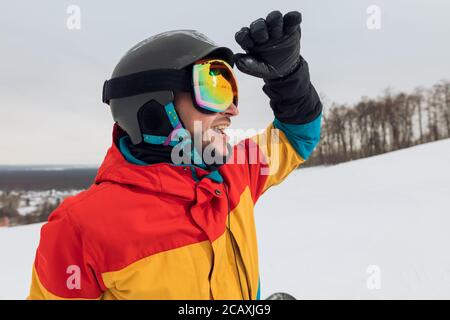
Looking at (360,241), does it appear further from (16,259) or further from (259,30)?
(16,259)

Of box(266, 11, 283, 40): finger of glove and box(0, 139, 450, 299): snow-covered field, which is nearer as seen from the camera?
box(266, 11, 283, 40): finger of glove

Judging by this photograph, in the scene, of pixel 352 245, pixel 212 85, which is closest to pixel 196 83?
pixel 212 85

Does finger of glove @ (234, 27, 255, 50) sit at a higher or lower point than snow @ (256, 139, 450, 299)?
higher

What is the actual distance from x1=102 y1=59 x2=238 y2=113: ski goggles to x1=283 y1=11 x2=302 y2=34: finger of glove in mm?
291

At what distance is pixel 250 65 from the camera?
132 cm

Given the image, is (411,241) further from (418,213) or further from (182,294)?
(182,294)

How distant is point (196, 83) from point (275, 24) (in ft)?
1.30

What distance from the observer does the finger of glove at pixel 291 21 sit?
1.28 metres

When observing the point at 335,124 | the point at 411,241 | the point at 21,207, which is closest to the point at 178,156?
the point at 411,241

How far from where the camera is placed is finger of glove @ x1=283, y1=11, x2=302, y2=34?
1275mm

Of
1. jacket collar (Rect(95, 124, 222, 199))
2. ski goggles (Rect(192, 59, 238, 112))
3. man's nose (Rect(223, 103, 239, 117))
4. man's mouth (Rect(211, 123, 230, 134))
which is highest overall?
ski goggles (Rect(192, 59, 238, 112))

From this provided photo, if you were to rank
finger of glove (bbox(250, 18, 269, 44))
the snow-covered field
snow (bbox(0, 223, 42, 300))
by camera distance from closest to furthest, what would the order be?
finger of glove (bbox(250, 18, 269, 44)) < the snow-covered field < snow (bbox(0, 223, 42, 300))

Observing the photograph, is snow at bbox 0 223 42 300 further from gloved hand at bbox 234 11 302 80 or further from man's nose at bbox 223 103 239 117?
gloved hand at bbox 234 11 302 80

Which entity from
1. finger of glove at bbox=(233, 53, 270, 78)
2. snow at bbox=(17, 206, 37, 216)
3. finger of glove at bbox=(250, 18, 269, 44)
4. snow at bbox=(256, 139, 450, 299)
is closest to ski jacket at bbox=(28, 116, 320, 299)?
finger of glove at bbox=(233, 53, 270, 78)
